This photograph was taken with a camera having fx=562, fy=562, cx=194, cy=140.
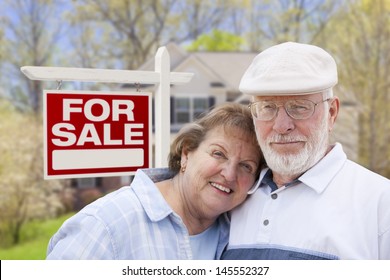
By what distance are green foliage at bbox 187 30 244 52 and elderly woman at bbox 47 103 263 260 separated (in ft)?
86.1

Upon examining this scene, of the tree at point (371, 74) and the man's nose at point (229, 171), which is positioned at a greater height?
the tree at point (371, 74)

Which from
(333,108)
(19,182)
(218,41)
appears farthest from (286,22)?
(333,108)

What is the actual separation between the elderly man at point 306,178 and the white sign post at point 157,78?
0.78m

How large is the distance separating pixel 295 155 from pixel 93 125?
1.14 metres

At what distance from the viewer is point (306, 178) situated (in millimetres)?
2424

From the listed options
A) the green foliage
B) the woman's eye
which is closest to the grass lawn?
the green foliage

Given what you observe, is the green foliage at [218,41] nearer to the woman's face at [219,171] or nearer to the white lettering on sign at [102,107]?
the white lettering on sign at [102,107]

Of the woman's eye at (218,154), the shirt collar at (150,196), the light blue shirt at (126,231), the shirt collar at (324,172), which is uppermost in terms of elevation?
the woman's eye at (218,154)

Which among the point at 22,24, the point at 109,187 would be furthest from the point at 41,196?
the point at 22,24

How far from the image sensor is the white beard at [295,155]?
2.40 m

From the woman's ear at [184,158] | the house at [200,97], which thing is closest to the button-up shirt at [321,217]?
the woman's ear at [184,158]

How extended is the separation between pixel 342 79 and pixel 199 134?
1760 cm

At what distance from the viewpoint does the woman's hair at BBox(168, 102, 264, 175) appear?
2533 mm

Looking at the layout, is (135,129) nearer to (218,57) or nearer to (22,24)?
(218,57)
